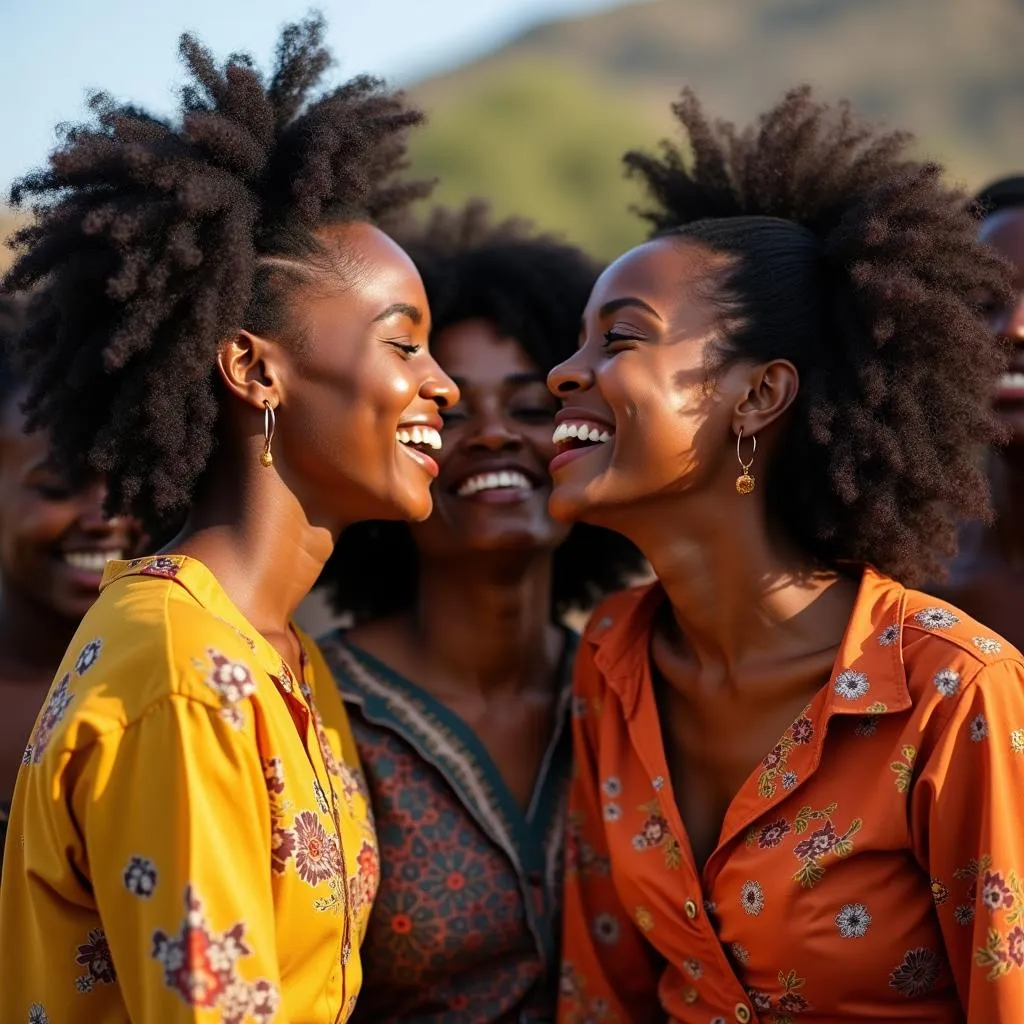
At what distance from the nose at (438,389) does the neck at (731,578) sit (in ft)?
1.63

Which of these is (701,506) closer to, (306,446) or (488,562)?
(488,562)

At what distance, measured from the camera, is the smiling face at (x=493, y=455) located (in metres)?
3.93

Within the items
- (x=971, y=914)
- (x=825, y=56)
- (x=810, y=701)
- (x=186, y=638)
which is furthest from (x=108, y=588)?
(x=825, y=56)

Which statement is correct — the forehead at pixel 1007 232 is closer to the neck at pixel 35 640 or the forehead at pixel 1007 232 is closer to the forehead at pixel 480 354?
the forehead at pixel 480 354

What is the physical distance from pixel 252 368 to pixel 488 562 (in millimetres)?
1054

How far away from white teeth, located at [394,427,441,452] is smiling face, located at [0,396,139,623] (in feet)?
3.31

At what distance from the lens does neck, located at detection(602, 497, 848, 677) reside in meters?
3.31

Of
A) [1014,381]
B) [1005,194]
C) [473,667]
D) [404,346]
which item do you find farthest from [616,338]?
[1005,194]

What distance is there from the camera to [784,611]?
3303mm

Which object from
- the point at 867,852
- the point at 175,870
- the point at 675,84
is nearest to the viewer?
the point at 175,870

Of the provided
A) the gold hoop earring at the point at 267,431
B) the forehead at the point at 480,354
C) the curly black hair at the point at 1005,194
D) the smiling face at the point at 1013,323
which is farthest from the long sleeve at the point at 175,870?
the curly black hair at the point at 1005,194

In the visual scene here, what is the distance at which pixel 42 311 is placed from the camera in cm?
321

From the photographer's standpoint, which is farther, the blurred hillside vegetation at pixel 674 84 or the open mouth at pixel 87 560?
the blurred hillside vegetation at pixel 674 84

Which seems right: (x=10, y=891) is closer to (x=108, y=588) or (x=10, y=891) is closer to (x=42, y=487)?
(x=108, y=588)
